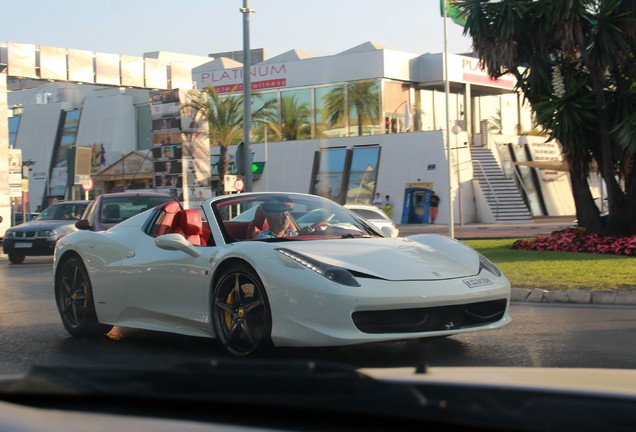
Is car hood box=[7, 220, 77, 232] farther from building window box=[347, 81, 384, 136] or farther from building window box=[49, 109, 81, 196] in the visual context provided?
building window box=[49, 109, 81, 196]

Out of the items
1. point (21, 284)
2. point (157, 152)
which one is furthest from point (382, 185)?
point (21, 284)

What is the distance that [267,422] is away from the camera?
187cm

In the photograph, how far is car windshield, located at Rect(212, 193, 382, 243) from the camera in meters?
6.96

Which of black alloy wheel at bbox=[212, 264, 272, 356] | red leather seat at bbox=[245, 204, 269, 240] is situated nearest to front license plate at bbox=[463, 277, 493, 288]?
black alloy wheel at bbox=[212, 264, 272, 356]

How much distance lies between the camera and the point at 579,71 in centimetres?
1831

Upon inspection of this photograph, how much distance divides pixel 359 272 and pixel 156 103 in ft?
91.4

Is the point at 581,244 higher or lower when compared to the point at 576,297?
higher

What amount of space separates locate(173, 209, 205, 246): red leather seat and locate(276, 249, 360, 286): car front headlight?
1.64 metres

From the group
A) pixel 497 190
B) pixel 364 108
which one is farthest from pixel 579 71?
pixel 364 108

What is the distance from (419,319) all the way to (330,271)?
0.70 meters

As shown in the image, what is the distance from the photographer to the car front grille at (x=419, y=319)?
5.58 metres

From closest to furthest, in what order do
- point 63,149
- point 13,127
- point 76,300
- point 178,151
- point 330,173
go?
point 76,300, point 178,151, point 330,173, point 63,149, point 13,127

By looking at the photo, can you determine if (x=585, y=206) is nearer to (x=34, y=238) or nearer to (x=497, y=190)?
(x=34, y=238)

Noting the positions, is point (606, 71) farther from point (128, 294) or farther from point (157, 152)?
point (157, 152)
